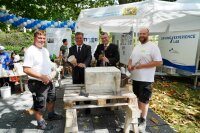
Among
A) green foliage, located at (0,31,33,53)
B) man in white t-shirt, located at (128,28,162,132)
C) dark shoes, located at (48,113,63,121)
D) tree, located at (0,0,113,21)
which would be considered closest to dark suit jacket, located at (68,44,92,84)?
dark shoes, located at (48,113,63,121)

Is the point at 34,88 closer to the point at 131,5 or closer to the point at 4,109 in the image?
the point at 4,109

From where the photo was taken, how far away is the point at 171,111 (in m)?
5.22

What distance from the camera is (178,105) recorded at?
18.7 ft

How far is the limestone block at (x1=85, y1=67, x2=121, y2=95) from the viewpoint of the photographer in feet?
11.2

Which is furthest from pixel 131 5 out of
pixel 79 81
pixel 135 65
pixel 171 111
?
pixel 171 111

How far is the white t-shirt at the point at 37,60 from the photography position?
3531 millimetres

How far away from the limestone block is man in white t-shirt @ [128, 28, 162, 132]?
54cm

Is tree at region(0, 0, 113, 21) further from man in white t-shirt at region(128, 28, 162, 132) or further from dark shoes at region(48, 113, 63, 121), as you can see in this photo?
man in white t-shirt at region(128, 28, 162, 132)

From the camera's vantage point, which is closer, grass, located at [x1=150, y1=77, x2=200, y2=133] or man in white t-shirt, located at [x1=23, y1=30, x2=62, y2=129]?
man in white t-shirt, located at [x1=23, y1=30, x2=62, y2=129]

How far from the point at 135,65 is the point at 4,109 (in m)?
3.66

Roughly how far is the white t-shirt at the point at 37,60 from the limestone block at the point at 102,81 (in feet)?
2.97

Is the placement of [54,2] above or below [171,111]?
above

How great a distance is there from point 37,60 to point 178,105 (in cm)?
416

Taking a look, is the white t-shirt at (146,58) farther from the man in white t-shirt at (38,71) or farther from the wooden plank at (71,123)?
the man in white t-shirt at (38,71)
